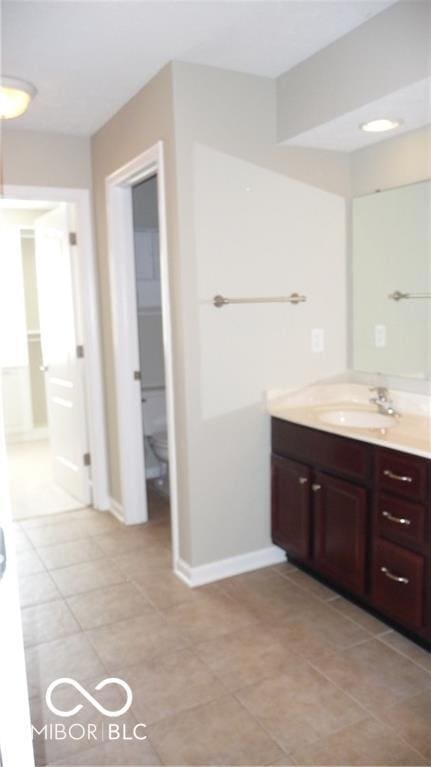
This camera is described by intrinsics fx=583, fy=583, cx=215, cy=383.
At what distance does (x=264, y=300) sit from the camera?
9.39 feet

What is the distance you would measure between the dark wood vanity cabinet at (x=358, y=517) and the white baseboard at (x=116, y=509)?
3.74ft

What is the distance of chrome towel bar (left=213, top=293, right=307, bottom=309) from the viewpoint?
8.94 feet

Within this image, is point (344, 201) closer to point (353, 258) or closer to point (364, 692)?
point (353, 258)

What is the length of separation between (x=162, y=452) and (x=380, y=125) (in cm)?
Result: 253

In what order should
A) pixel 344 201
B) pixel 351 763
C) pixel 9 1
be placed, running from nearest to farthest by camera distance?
pixel 351 763, pixel 9 1, pixel 344 201

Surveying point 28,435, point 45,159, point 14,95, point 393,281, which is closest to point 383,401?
point 393,281

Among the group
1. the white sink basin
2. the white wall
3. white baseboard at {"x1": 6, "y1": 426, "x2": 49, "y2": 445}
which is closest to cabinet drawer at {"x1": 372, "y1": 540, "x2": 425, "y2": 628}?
the white sink basin

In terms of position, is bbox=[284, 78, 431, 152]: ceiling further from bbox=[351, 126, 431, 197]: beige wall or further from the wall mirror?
the wall mirror

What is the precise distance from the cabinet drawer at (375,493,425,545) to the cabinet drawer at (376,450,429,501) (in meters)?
0.04

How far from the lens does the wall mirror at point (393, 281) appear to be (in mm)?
2680

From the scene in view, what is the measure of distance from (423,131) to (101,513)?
9.49 ft

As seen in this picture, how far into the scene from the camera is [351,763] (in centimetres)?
173

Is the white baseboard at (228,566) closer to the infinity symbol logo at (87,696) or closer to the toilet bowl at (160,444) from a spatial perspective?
the infinity symbol logo at (87,696)

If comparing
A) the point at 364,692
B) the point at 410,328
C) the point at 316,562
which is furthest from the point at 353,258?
the point at 364,692
